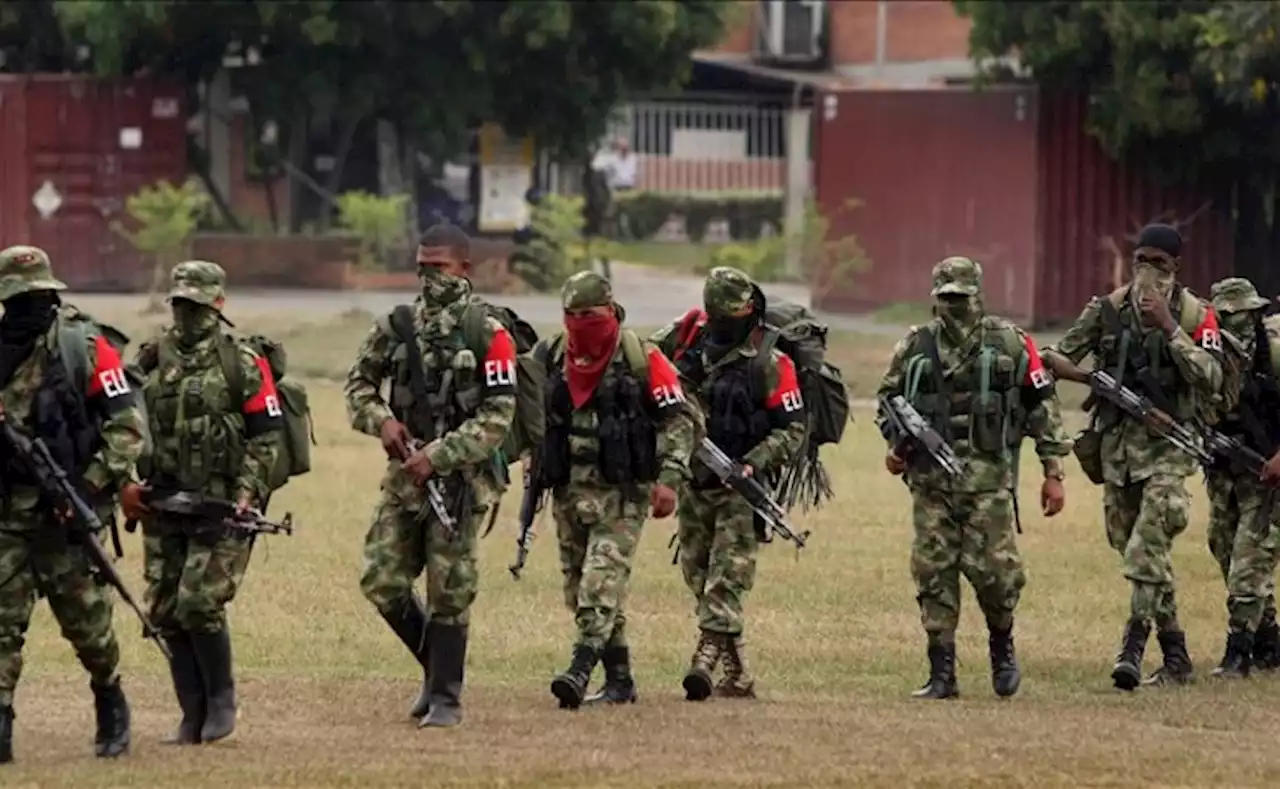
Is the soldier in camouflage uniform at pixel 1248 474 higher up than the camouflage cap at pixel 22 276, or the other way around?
the camouflage cap at pixel 22 276

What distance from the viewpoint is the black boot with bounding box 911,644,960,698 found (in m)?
12.3

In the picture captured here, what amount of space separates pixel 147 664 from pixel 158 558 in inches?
112

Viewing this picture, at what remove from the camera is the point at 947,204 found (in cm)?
3306

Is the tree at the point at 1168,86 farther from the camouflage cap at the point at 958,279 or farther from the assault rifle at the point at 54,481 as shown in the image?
the assault rifle at the point at 54,481

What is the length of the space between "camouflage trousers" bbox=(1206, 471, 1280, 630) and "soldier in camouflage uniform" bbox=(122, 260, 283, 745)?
4738 mm

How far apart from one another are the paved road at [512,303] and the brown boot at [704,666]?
61.9 feet

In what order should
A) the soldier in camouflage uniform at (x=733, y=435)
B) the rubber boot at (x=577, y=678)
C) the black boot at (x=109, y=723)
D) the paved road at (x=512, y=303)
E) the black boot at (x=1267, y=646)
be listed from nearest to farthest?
the black boot at (x=109, y=723), the rubber boot at (x=577, y=678), the soldier in camouflage uniform at (x=733, y=435), the black boot at (x=1267, y=646), the paved road at (x=512, y=303)

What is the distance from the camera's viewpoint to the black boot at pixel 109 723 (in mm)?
10430

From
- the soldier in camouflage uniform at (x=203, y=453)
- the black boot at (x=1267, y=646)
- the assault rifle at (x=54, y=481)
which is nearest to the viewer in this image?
the assault rifle at (x=54, y=481)

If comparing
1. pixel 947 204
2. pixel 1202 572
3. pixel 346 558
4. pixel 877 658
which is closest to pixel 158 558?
pixel 877 658

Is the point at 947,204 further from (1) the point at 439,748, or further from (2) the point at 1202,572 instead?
(1) the point at 439,748

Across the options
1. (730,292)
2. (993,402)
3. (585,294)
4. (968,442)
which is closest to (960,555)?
(968,442)

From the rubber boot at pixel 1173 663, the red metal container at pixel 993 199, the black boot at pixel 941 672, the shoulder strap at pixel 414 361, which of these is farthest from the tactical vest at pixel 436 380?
the red metal container at pixel 993 199

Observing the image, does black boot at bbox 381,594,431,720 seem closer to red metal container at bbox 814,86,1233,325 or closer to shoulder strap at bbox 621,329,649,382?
shoulder strap at bbox 621,329,649,382
